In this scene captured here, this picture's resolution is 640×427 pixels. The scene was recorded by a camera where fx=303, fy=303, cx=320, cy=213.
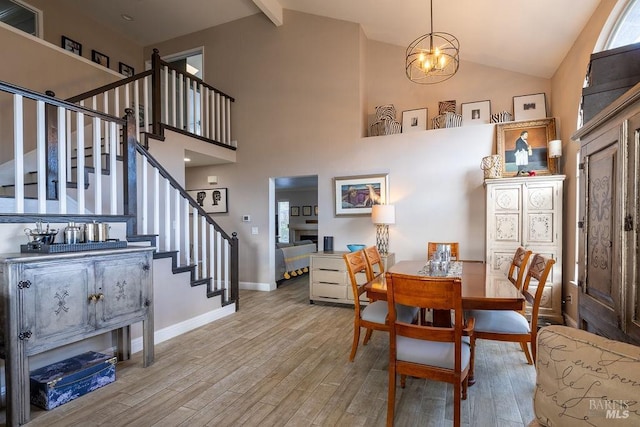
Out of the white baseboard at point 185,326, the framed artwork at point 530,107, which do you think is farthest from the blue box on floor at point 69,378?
the framed artwork at point 530,107

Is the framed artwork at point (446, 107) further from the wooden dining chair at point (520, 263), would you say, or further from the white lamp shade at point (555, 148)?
the wooden dining chair at point (520, 263)

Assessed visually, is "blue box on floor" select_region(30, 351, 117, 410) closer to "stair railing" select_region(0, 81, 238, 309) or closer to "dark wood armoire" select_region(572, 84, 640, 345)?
"stair railing" select_region(0, 81, 238, 309)

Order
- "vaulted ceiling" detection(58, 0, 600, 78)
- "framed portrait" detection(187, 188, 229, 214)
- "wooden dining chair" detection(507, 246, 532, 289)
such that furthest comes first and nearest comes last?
1. "framed portrait" detection(187, 188, 229, 214)
2. "vaulted ceiling" detection(58, 0, 600, 78)
3. "wooden dining chair" detection(507, 246, 532, 289)

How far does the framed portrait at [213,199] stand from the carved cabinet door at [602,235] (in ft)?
17.3

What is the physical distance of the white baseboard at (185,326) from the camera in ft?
9.80

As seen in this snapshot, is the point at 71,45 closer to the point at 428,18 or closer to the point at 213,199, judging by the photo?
the point at 213,199

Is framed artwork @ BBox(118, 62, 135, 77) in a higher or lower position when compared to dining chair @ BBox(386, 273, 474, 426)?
higher

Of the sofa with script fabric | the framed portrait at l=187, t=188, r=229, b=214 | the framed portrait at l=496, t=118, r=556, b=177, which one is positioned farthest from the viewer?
the framed portrait at l=187, t=188, r=229, b=214

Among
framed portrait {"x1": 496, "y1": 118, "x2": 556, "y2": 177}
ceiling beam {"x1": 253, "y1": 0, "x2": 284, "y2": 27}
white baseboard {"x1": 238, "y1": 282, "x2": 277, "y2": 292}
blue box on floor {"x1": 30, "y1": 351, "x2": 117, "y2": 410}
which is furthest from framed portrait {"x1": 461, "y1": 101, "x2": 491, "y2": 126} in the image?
blue box on floor {"x1": 30, "y1": 351, "x2": 117, "y2": 410}

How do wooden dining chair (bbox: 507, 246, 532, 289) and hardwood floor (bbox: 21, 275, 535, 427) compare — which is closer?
hardwood floor (bbox: 21, 275, 535, 427)

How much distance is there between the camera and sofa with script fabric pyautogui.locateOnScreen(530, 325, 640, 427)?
30.7 inches

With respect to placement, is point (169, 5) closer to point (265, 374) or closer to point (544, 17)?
point (544, 17)

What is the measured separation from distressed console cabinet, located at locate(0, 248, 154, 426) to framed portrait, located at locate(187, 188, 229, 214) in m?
3.25

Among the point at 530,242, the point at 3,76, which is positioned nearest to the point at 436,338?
the point at 530,242
